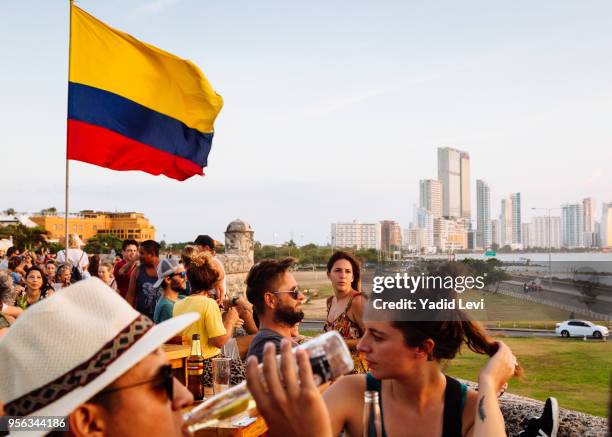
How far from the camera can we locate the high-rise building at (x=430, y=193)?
82750mm

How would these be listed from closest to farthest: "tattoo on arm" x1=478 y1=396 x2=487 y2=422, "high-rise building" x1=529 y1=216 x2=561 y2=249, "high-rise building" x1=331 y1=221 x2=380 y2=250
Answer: "tattoo on arm" x1=478 y1=396 x2=487 y2=422 → "high-rise building" x1=331 y1=221 x2=380 y2=250 → "high-rise building" x1=529 y1=216 x2=561 y2=249

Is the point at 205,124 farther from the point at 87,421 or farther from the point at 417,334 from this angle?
the point at 87,421

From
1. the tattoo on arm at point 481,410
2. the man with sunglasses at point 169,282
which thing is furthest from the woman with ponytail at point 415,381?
the man with sunglasses at point 169,282

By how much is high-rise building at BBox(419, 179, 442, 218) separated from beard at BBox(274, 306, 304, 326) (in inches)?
3089

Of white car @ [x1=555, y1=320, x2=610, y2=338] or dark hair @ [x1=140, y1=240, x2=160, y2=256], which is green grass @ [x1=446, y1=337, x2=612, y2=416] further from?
white car @ [x1=555, y1=320, x2=610, y2=338]

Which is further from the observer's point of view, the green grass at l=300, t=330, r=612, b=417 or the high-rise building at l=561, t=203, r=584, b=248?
the high-rise building at l=561, t=203, r=584, b=248

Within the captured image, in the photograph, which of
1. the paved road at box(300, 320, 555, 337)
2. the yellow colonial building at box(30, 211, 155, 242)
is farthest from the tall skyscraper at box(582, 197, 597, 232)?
the yellow colonial building at box(30, 211, 155, 242)

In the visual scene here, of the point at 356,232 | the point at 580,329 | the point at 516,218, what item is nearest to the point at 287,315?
the point at 580,329

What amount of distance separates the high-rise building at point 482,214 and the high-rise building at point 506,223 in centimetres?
121

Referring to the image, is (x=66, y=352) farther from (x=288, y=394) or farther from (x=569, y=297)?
(x=569, y=297)

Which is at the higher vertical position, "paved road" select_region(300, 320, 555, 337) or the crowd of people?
the crowd of people

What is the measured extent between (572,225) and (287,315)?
69338mm

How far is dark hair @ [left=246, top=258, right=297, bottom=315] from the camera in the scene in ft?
13.3

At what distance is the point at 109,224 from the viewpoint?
137875 mm
